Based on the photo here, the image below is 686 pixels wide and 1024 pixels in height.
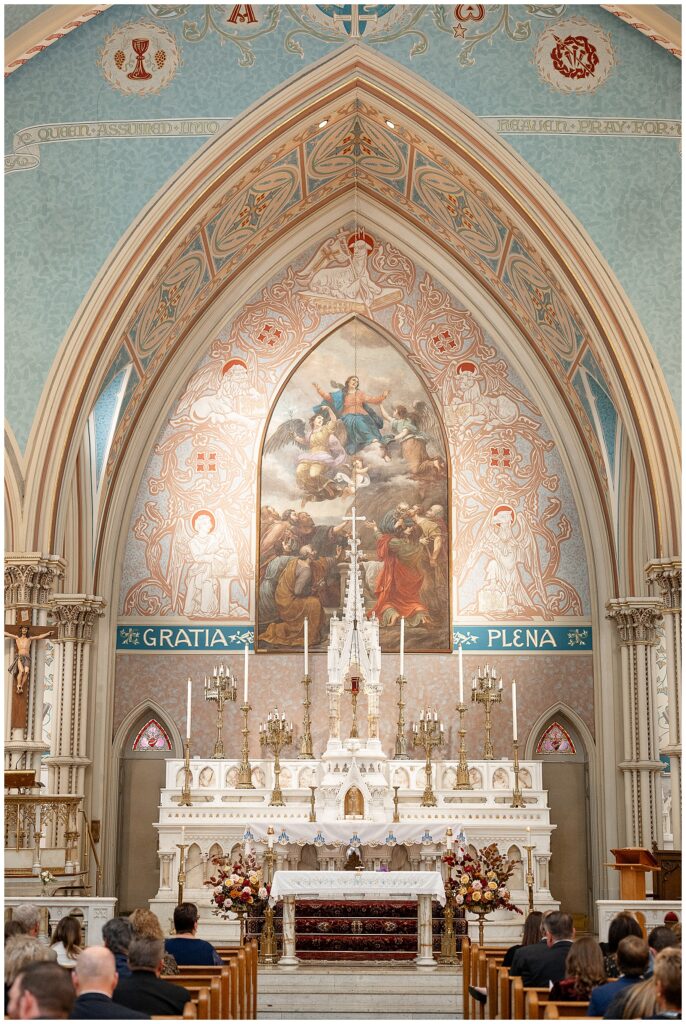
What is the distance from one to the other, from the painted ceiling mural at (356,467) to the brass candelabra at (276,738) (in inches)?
58.4

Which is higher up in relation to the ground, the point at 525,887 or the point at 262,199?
the point at 262,199

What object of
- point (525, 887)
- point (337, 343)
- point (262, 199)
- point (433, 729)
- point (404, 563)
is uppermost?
point (262, 199)

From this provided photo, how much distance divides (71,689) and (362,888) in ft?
22.1

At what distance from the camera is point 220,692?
19.8m

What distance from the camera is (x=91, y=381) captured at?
1727 cm

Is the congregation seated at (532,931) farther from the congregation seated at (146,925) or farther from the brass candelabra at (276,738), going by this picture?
the brass candelabra at (276,738)

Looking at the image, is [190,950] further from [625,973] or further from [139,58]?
[139,58]

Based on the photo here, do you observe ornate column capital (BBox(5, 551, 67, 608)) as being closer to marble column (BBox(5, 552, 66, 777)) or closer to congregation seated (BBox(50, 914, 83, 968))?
marble column (BBox(5, 552, 66, 777))

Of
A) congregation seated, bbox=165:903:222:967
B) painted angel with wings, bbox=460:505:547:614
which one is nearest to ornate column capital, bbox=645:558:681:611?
painted angel with wings, bbox=460:505:547:614

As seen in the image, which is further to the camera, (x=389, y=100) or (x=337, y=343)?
(x=337, y=343)

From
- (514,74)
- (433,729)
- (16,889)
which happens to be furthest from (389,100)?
(16,889)

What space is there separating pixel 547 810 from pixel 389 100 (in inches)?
405

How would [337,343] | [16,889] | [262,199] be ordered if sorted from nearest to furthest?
[16,889]
[262,199]
[337,343]

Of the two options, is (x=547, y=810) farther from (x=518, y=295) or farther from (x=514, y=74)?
(x=514, y=74)
